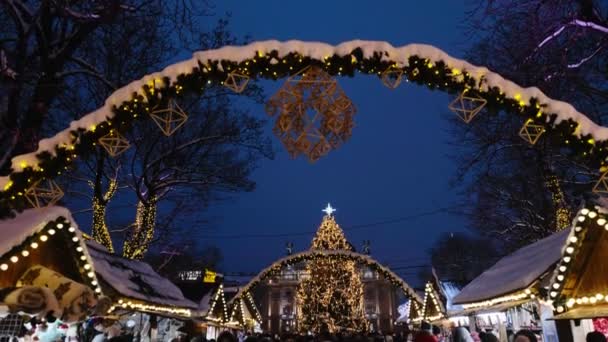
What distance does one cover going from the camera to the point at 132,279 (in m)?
12.1

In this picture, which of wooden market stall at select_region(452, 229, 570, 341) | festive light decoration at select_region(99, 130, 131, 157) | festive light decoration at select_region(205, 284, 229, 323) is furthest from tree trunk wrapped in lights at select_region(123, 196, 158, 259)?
wooden market stall at select_region(452, 229, 570, 341)

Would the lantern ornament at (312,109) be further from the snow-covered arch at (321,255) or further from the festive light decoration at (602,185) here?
the snow-covered arch at (321,255)

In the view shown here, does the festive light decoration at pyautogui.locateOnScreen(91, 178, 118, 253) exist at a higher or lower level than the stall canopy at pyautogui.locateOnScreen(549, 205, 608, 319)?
higher

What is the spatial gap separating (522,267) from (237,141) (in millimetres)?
11098

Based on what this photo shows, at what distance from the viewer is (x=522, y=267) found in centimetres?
1116

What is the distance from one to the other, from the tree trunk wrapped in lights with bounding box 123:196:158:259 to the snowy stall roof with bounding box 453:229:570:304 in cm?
→ 1157

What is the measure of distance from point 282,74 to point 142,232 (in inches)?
497

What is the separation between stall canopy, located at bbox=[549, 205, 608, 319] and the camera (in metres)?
8.12

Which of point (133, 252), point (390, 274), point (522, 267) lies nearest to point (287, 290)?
point (390, 274)

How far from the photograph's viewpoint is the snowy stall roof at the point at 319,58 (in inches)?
286

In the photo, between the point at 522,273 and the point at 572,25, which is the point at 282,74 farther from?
the point at 522,273

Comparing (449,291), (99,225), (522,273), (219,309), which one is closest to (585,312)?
(522,273)

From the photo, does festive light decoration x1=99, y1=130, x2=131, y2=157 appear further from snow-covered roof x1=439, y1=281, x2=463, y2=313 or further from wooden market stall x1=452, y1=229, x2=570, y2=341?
snow-covered roof x1=439, y1=281, x2=463, y2=313

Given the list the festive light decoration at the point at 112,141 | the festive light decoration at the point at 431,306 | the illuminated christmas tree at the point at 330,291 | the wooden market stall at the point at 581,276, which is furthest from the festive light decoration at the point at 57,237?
the illuminated christmas tree at the point at 330,291
